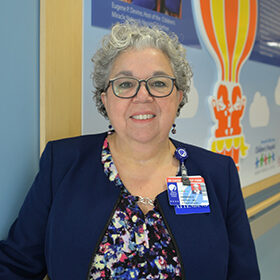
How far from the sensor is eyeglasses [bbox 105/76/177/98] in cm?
111

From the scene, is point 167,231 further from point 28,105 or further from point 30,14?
point 30,14

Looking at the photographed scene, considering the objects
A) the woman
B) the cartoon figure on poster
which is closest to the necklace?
the woman

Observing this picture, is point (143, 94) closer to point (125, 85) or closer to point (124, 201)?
point (125, 85)

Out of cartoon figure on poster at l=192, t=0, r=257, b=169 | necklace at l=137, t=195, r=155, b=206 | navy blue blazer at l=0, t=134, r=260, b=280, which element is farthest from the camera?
cartoon figure on poster at l=192, t=0, r=257, b=169

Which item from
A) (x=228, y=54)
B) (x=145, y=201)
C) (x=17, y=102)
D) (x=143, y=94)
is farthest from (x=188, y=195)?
(x=228, y=54)

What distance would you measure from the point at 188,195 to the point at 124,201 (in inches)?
8.8

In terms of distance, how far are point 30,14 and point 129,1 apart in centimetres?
46

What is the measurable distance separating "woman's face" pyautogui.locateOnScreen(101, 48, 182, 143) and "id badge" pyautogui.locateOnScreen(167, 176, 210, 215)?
0.18 meters

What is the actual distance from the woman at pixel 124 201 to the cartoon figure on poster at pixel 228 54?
2.42 feet

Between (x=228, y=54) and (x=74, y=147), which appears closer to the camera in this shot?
(x=74, y=147)

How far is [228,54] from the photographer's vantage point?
203cm

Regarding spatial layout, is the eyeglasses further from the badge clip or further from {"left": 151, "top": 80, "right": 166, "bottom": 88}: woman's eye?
the badge clip

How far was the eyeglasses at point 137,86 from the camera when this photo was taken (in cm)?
111

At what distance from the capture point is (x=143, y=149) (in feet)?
3.92
